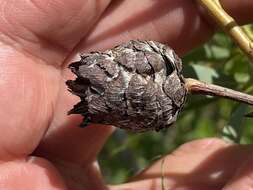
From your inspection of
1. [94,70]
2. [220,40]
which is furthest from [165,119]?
[220,40]

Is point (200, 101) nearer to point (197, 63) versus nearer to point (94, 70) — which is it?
point (197, 63)

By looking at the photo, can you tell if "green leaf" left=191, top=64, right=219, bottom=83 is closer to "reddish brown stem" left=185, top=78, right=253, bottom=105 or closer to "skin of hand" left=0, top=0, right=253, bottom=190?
"skin of hand" left=0, top=0, right=253, bottom=190

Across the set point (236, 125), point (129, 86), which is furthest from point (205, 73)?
point (129, 86)

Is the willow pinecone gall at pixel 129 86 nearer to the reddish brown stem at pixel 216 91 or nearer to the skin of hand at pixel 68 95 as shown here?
the reddish brown stem at pixel 216 91

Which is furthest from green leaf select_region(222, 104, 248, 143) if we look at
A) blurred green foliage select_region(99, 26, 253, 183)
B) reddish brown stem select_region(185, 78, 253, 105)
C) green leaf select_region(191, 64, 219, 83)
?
reddish brown stem select_region(185, 78, 253, 105)

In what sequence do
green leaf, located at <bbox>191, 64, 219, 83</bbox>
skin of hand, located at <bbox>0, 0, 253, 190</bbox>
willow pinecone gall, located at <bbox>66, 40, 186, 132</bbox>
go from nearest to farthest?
willow pinecone gall, located at <bbox>66, 40, 186, 132</bbox>
skin of hand, located at <bbox>0, 0, 253, 190</bbox>
green leaf, located at <bbox>191, 64, 219, 83</bbox>

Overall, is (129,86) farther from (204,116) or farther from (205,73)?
(204,116)
